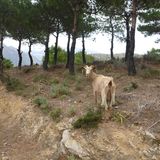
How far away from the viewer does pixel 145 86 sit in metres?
22.1

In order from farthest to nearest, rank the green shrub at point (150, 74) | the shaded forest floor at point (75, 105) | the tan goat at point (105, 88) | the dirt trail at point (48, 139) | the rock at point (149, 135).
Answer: the green shrub at point (150, 74), the tan goat at point (105, 88), the shaded forest floor at point (75, 105), the rock at point (149, 135), the dirt trail at point (48, 139)

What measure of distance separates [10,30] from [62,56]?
19.5 m

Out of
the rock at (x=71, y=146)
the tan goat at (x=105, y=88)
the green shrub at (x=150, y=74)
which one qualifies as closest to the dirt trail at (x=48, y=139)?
the rock at (x=71, y=146)

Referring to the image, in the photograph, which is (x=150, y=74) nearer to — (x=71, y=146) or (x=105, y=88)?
(x=105, y=88)

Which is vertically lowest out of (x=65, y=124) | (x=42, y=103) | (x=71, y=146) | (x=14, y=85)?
(x=71, y=146)

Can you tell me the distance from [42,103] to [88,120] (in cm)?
508

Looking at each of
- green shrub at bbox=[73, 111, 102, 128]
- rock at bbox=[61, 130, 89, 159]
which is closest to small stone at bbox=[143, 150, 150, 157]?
rock at bbox=[61, 130, 89, 159]

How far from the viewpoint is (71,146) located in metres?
14.8

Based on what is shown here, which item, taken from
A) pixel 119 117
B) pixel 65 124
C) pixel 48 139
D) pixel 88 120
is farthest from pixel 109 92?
pixel 48 139

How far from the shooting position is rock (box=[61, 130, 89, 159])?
1433 cm

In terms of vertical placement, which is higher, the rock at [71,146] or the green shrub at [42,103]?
the green shrub at [42,103]

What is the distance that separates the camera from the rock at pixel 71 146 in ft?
47.0

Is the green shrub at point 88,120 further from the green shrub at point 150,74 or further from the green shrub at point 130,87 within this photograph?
the green shrub at point 150,74

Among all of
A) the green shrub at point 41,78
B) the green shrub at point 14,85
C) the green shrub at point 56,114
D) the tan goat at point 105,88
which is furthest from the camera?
the green shrub at point 41,78
